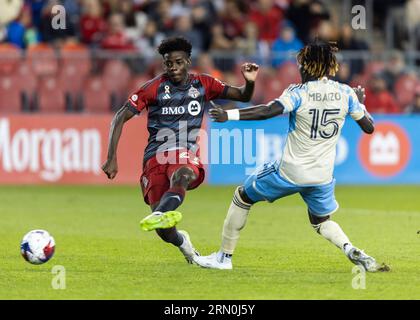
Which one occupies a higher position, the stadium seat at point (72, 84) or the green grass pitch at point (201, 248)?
the stadium seat at point (72, 84)

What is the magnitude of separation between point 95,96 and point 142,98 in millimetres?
10963

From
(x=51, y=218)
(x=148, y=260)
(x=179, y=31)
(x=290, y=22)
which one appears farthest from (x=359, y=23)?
(x=148, y=260)

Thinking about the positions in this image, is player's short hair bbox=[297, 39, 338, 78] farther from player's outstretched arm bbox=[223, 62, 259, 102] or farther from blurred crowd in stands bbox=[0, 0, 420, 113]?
blurred crowd in stands bbox=[0, 0, 420, 113]

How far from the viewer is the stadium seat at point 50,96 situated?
21078 millimetres

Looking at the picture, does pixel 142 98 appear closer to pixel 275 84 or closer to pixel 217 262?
pixel 217 262

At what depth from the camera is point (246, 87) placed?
10812mm

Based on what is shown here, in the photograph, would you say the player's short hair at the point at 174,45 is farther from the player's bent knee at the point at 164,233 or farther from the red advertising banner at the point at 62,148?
the red advertising banner at the point at 62,148

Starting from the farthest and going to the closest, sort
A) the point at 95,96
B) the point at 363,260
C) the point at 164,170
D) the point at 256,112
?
the point at 95,96 < the point at 164,170 < the point at 363,260 < the point at 256,112

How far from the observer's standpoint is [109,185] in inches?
822

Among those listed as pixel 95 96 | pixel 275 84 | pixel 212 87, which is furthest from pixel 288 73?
pixel 212 87

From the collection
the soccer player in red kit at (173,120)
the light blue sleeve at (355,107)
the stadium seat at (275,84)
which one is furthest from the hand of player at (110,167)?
the stadium seat at (275,84)

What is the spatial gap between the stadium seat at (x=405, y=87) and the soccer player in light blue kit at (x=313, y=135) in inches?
511

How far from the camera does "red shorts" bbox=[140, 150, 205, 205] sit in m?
10.6

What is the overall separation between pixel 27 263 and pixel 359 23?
49.3 feet
